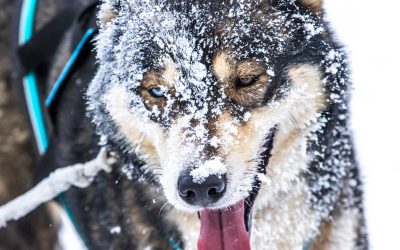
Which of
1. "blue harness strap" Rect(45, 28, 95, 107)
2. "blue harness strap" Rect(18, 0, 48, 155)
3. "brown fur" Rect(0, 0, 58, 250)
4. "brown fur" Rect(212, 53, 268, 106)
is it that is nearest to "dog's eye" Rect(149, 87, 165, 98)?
"brown fur" Rect(212, 53, 268, 106)

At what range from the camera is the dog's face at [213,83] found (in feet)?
5.33

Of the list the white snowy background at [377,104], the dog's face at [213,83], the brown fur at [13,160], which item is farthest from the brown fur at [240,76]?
the brown fur at [13,160]

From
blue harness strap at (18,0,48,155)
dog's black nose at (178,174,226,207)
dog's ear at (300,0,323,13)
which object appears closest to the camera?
dog's black nose at (178,174,226,207)

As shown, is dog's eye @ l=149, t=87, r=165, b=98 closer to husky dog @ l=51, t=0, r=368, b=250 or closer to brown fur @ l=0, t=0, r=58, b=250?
husky dog @ l=51, t=0, r=368, b=250

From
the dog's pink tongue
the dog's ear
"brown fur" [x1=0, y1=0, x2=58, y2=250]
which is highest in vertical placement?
the dog's ear

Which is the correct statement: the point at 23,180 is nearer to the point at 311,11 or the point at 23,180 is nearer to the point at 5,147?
the point at 5,147

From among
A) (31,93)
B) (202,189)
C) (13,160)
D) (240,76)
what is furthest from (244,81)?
(13,160)

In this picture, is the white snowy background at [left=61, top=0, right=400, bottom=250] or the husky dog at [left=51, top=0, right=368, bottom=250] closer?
the husky dog at [left=51, top=0, right=368, bottom=250]

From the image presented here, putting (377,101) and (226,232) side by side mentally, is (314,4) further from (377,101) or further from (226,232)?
(377,101)

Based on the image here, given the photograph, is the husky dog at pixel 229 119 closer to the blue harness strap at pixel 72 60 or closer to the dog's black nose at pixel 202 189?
the dog's black nose at pixel 202 189

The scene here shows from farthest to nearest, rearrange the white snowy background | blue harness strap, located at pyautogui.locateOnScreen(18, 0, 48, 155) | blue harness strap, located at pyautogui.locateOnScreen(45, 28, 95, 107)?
the white snowy background
blue harness strap, located at pyautogui.locateOnScreen(18, 0, 48, 155)
blue harness strap, located at pyautogui.locateOnScreen(45, 28, 95, 107)

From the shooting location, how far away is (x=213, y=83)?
1671 mm

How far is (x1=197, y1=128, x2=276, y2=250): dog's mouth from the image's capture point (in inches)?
69.0

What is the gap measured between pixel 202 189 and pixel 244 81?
319 mm
